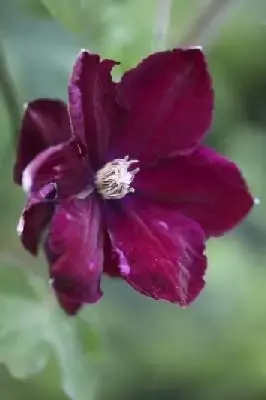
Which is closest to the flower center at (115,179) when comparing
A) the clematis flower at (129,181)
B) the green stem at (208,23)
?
the clematis flower at (129,181)

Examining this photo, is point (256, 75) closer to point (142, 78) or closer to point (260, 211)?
point (260, 211)

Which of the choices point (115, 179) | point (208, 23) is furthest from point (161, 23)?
point (115, 179)

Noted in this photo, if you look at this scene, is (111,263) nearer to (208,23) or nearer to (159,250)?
(159,250)

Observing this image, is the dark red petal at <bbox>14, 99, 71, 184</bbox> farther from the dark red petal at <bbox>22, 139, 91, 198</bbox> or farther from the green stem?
the green stem

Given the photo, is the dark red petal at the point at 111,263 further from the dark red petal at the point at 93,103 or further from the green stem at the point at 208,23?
the green stem at the point at 208,23

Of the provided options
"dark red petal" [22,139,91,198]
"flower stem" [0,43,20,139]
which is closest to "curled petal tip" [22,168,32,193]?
"dark red petal" [22,139,91,198]

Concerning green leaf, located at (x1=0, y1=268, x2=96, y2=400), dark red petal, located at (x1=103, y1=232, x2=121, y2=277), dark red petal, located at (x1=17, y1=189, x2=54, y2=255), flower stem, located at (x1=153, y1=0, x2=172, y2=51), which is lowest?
green leaf, located at (x1=0, y1=268, x2=96, y2=400)

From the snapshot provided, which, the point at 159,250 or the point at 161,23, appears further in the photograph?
the point at 161,23
